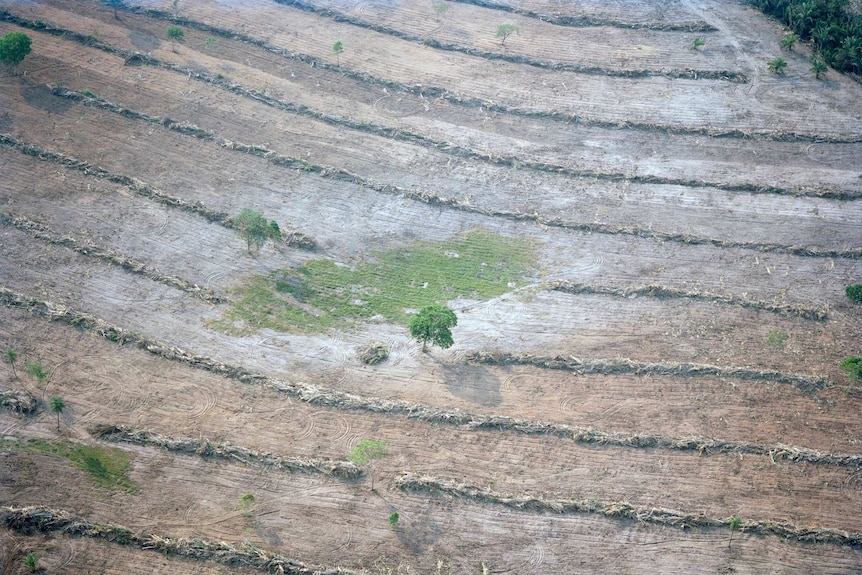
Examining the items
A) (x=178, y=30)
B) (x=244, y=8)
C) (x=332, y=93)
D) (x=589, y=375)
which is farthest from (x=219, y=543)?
(x=244, y=8)

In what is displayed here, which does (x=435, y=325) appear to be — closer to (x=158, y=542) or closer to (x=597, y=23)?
(x=158, y=542)

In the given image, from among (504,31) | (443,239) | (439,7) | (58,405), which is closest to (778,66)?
(504,31)

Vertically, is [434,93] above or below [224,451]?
above

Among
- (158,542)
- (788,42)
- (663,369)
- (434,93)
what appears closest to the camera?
(158,542)

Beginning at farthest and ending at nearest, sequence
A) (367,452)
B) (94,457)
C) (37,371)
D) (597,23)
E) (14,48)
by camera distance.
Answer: (597,23)
(14,48)
(37,371)
(94,457)
(367,452)

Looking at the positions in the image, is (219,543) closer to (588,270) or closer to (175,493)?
(175,493)

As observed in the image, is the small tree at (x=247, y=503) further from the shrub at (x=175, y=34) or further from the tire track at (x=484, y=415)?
the shrub at (x=175, y=34)

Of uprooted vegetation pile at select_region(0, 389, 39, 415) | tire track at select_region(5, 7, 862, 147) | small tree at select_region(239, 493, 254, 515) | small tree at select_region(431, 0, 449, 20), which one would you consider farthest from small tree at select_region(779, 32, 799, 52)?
uprooted vegetation pile at select_region(0, 389, 39, 415)
